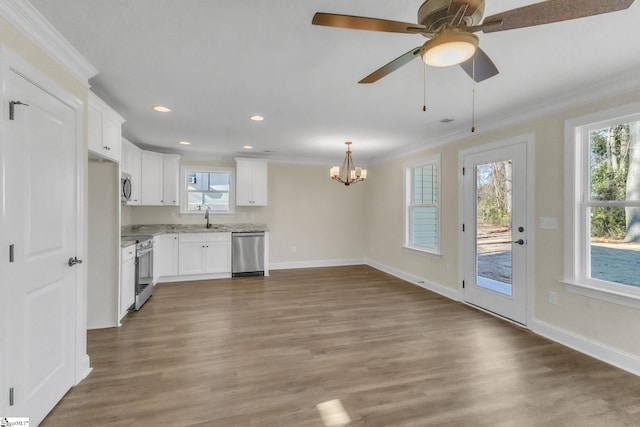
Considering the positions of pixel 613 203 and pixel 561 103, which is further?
pixel 561 103

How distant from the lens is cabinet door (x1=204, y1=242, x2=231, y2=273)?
5.46 metres

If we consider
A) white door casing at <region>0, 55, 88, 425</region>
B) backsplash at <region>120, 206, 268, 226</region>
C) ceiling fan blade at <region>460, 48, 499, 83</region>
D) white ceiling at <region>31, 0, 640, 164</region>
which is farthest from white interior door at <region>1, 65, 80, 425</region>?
backsplash at <region>120, 206, 268, 226</region>

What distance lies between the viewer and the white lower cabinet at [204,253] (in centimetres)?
530

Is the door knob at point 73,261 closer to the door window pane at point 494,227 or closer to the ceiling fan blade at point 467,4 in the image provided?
the ceiling fan blade at point 467,4

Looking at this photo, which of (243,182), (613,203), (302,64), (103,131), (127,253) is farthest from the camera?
(243,182)

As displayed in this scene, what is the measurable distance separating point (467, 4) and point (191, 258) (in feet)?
17.7

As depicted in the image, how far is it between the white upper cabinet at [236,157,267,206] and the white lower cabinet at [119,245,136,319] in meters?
2.58

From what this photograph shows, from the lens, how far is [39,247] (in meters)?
1.77

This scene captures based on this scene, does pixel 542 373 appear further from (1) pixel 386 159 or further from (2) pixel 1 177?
(1) pixel 386 159

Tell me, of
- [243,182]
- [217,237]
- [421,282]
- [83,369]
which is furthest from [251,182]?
[83,369]

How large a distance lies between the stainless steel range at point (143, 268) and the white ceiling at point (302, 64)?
162cm

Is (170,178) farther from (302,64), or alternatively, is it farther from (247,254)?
(302,64)

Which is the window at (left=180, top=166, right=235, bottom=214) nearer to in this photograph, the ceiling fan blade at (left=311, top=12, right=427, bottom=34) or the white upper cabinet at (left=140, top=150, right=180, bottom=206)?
the white upper cabinet at (left=140, top=150, right=180, bottom=206)

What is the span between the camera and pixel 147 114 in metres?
3.51
